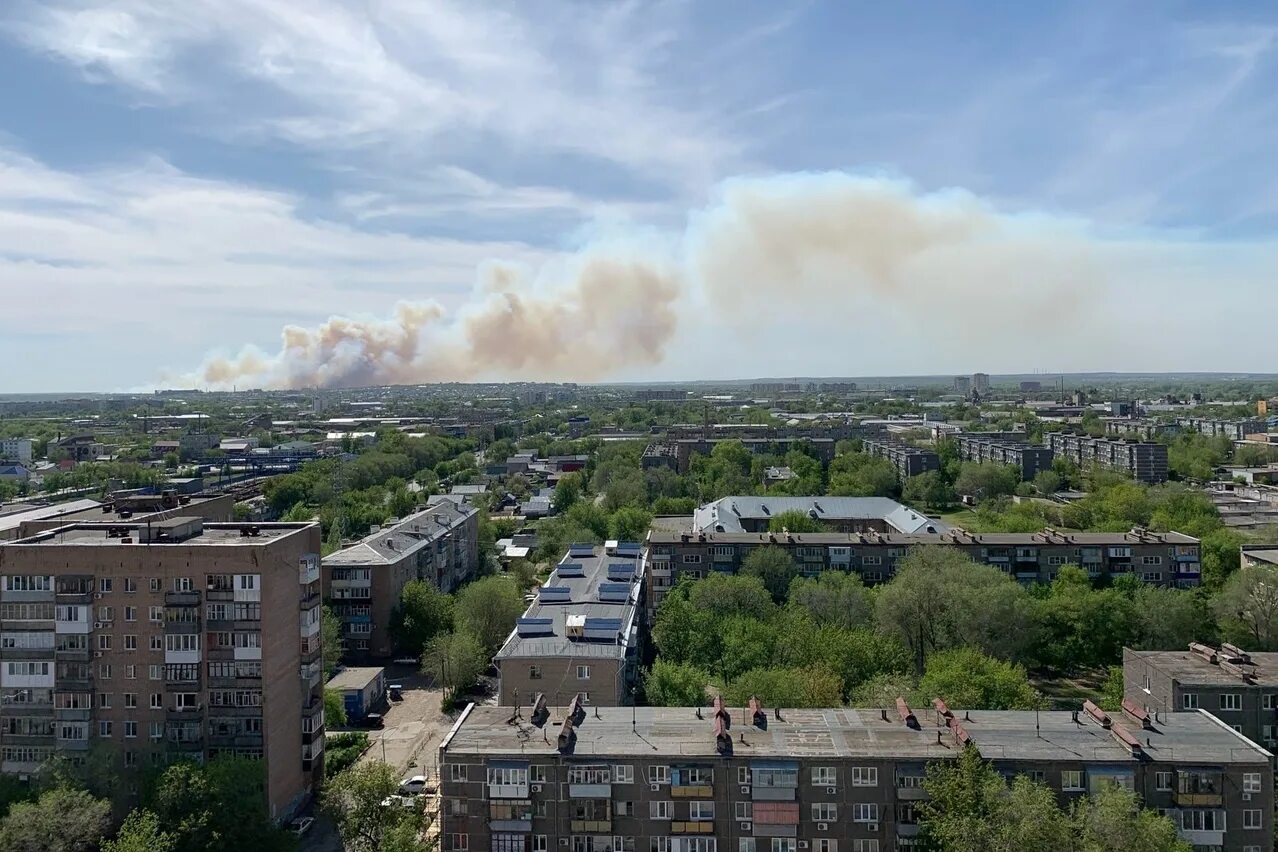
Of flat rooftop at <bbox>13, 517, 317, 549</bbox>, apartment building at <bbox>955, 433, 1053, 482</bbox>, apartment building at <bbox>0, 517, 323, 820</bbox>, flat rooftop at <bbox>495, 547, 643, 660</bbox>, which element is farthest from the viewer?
apartment building at <bbox>955, 433, 1053, 482</bbox>

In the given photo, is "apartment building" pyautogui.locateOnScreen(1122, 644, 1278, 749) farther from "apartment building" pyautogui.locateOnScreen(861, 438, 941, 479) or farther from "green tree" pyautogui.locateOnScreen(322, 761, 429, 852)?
"apartment building" pyautogui.locateOnScreen(861, 438, 941, 479)

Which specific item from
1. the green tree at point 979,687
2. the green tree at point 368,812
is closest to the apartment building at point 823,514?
the green tree at point 979,687

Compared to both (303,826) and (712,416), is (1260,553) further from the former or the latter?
(712,416)

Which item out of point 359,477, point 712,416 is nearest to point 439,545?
point 359,477

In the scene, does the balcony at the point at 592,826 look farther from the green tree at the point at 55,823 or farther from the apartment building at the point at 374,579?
the apartment building at the point at 374,579

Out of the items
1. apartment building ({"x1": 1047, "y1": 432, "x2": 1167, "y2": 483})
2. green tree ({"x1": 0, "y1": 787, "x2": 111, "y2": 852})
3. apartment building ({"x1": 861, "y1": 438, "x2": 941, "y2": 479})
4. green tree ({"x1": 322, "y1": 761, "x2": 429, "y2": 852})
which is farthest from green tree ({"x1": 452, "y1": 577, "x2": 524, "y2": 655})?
apartment building ({"x1": 1047, "y1": 432, "x2": 1167, "y2": 483})

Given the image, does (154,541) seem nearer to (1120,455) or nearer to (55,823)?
(55,823)

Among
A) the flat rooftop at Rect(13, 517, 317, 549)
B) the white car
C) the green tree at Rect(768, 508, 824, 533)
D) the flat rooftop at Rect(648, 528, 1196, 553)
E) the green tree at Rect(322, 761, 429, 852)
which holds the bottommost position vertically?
the white car
